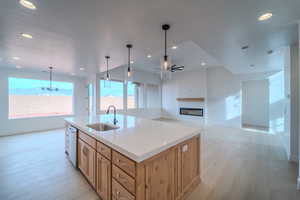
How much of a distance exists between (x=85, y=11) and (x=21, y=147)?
4196 mm

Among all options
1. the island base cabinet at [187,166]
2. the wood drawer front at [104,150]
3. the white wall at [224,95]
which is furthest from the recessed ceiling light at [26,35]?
the white wall at [224,95]

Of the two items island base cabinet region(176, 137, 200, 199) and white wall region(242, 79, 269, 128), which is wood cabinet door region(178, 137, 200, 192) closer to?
island base cabinet region(176, 137, 200, 199)

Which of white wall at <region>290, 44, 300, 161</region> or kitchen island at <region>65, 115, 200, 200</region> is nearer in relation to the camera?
kitchen island at <region>65, 115, 200, 200</region>

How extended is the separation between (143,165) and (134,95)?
6588 mm

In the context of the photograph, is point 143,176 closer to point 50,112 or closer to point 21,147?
→ point 21,147

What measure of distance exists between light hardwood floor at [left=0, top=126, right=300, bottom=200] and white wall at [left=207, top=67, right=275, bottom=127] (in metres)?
2.74

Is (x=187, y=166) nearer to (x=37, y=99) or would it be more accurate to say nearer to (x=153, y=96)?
(x=37, y=99)

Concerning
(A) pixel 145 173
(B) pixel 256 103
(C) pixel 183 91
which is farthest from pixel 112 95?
(B) pixel 256 103

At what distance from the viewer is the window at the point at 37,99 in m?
5.13

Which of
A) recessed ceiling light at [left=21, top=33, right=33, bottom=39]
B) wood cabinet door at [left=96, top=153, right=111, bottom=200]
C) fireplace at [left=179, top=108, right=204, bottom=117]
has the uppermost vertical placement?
recessed ceiling light at [left=21, top=33, right=33, bottom=39]

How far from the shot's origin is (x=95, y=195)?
1.84 m

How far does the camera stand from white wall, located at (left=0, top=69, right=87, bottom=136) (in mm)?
4832

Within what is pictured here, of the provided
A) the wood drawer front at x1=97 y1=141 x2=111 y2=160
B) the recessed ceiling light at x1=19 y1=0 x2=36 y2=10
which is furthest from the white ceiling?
the wood drawer front at x1=97 y1=141 x2=111 y2=160

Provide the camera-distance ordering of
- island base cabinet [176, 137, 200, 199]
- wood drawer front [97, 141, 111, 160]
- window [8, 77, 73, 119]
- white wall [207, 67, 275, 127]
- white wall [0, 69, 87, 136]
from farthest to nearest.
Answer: white wall [207, 67, 275, 127]
window [8, 77, 73, 119]
white wall [0, 69, 87, 136]
island base cabinet [176, 137, 200, 199]
wood drawer front [97, 141, 111, 160]
